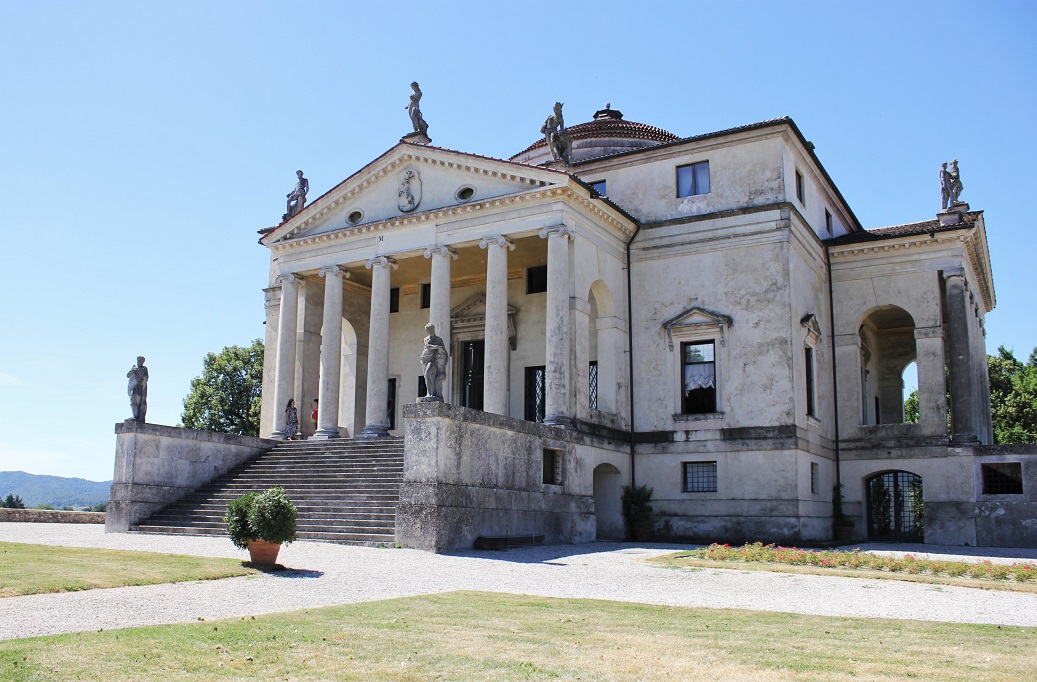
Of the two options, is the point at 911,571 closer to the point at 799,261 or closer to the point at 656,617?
the point at 656,617

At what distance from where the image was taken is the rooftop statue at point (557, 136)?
105 ft

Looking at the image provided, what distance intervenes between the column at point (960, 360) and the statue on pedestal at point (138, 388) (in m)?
26.4

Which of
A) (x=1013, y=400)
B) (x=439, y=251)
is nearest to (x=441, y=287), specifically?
(x=439, y=251)

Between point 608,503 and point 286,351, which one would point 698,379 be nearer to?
point 608,503

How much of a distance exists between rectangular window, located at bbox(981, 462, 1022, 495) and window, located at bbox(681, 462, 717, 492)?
29.3ft

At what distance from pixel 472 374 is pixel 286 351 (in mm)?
7249

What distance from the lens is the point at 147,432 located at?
27906 millimetres

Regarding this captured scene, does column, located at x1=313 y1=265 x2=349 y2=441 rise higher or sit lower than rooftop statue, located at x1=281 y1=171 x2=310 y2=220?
lower

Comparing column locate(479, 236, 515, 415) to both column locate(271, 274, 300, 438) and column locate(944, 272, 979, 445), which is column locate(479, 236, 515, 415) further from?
column locate(944, 272, 979, 445)

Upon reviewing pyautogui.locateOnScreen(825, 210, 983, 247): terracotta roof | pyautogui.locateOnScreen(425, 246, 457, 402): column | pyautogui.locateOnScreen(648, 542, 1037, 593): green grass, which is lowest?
pyautogui.locateOnScreen(648, 542, 1037, 593): green grass

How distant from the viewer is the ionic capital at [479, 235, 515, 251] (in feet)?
101

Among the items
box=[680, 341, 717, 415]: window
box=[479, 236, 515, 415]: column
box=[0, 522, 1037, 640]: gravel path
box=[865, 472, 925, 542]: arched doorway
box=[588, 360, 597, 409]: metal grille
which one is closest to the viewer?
box=[0, 522, 1037, 640]: gravel path

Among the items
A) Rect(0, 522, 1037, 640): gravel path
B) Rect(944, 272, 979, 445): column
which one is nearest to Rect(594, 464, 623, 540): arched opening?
Rect(0, 522, 1037, 640): gravel path

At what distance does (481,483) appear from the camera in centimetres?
2372
